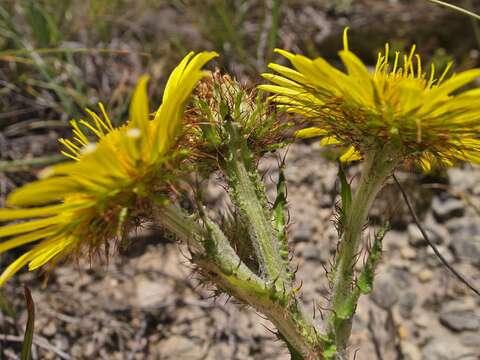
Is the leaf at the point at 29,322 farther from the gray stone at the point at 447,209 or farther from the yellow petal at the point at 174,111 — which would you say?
the gray stone at the point at 447,209

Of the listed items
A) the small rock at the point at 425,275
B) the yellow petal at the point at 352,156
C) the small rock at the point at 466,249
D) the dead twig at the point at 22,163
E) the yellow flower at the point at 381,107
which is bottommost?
the yellow flower at the point at 381,107

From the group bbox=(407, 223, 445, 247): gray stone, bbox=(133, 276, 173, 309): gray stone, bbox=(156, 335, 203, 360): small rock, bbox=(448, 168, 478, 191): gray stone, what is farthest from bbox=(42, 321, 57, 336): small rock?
bbox=(448, 168, 478, 191): gray stone

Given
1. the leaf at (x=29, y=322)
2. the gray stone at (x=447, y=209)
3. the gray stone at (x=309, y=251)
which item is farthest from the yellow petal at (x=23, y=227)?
the gray stone at (x=447, y=209)

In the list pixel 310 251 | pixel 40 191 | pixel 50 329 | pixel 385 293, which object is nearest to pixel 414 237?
pixel 385 293

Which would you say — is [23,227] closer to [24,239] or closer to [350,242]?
[24,239]

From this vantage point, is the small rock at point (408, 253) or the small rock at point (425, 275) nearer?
the small rock at point (425, 275)

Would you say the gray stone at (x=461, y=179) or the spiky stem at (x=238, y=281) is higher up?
the gray stone at (x=461, y=179)
